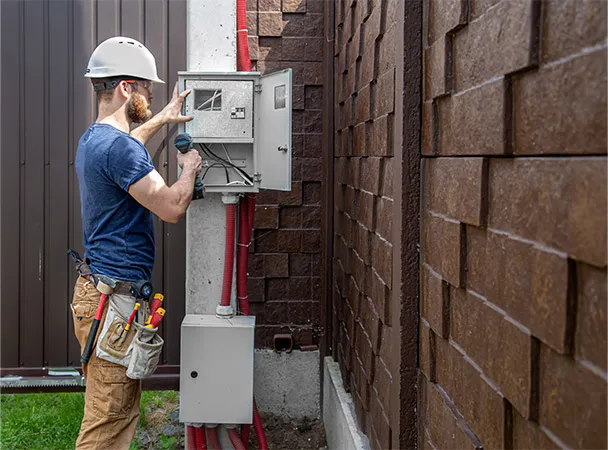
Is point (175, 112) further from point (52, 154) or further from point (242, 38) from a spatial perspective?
point (52, 154)

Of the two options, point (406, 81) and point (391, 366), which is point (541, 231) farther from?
point (391, 366)

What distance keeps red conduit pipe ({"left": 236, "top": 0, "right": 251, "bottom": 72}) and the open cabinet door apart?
19 centimetres

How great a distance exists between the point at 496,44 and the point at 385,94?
3.53ft

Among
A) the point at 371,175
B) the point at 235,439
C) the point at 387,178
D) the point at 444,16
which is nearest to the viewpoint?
the point at 444,16

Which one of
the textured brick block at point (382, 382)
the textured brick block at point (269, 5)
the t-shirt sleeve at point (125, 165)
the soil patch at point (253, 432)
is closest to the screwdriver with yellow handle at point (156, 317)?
the t-shirt sleeve at point (125, 165)

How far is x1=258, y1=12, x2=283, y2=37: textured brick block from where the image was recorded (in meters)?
4.34

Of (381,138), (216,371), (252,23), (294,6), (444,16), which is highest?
(294,6)

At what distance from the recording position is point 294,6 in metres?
4.34

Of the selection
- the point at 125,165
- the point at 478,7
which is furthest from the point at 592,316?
the point at 125,165

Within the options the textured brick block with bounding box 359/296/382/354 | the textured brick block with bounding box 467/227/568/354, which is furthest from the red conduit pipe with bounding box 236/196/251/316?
the textured brick block with bounding box 467/227/568/354

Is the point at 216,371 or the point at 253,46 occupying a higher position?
the point at 253,46

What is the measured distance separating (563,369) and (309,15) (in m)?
3.59

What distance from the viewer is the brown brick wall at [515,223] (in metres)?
0.98

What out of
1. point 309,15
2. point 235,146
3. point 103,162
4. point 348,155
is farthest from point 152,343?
point 309,15
